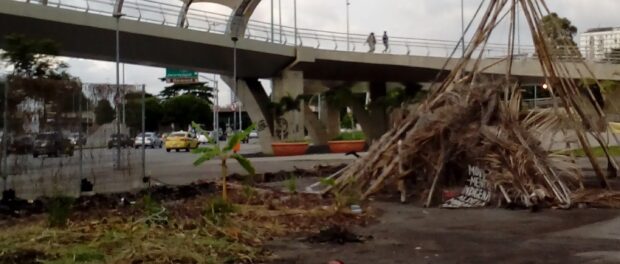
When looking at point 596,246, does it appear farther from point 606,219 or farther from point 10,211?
point 10,211

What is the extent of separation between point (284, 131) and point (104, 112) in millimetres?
30703

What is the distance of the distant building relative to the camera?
5465 cm

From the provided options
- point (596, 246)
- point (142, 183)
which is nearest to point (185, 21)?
point (142, 183)

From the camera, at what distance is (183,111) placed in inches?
4033

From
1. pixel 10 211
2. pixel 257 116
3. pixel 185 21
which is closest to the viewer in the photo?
pixel 10 211

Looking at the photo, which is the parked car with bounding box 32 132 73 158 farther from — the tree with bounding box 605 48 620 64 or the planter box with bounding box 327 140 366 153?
the tree with bounding box 605 48 620 64

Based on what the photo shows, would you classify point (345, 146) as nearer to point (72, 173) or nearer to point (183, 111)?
point (72, 173)

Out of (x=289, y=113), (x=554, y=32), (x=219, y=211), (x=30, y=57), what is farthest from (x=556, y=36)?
(x=289, y=113)

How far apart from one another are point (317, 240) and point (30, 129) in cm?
655

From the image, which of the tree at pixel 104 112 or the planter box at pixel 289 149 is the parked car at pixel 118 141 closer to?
the tree at pixel 104 112

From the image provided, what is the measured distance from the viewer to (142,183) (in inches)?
640

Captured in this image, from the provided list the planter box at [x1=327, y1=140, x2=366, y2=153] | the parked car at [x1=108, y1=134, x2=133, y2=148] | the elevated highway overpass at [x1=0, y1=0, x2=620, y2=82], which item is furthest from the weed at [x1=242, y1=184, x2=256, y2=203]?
the planter box at [x1=327, y1=140, x2=366, y2=153]

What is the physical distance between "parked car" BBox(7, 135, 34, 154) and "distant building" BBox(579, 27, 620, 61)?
43612 millimetres

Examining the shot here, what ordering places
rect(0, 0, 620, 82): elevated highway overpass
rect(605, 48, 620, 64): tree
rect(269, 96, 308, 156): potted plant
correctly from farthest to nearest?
rect(605, 48, 620, 64): tree, rect(269, 96, 308, 156): potted plant, rect(0, 0, 620, 82): elevated highway overpass
